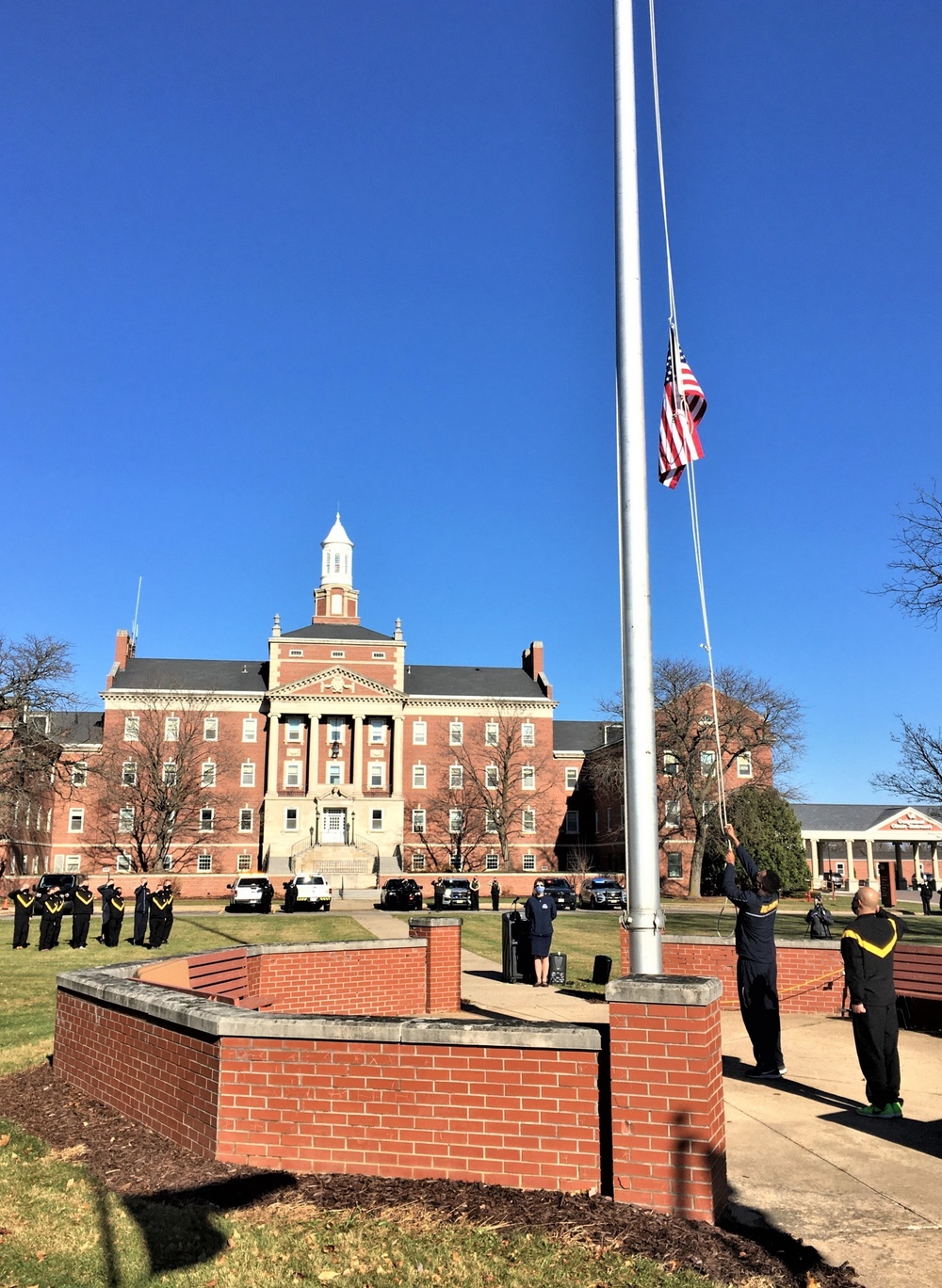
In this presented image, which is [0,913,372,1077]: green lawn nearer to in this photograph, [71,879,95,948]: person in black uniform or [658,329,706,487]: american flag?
[71,879,95,948]: person in black uniform

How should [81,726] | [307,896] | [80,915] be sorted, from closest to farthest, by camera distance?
[80,915], [307,896], [81,726]

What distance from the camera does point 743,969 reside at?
10008mm

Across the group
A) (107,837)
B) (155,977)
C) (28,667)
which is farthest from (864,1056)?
(107,837)

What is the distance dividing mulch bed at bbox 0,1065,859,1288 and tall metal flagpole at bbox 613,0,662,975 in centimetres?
152

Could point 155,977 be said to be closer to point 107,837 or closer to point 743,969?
point 743,969

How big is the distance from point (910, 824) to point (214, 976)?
7801 centimetres

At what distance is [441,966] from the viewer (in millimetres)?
14445

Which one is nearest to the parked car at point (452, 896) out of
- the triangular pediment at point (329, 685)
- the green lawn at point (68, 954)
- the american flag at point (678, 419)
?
the green lawn at point (68, 954)

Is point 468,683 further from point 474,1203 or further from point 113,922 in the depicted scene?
point 474,1203

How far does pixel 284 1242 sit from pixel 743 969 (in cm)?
581

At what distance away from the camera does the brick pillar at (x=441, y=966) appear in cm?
1435

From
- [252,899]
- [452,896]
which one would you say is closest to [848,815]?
[452,896]

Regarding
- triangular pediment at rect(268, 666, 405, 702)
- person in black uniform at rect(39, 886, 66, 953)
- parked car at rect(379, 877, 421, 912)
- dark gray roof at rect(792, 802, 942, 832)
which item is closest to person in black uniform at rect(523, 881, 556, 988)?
person in black uniform at rect(39, 886, 66, 953)

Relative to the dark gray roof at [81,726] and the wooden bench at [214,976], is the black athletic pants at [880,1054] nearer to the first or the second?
the wooden bench at [214,976]
